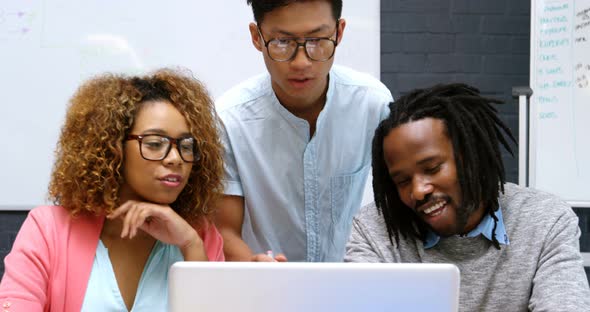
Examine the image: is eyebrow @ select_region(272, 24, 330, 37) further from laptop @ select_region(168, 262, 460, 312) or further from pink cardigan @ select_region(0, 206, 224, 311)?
laptop @ select_region(168, 262, 460, 312)

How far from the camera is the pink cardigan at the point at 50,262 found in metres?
1.14

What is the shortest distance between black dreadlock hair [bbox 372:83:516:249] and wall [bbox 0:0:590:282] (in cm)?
147

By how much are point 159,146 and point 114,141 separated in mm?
88

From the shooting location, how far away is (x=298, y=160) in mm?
1646

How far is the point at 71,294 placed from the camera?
46.5 inches

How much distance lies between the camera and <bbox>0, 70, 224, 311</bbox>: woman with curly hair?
119 centimetres

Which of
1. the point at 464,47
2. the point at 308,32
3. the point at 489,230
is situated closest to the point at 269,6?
the point at 308,32

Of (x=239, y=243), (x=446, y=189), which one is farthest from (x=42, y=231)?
(x=446, y=189)

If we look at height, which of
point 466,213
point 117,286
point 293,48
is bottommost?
point 117,286

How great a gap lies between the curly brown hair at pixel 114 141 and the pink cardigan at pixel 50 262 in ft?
0.13

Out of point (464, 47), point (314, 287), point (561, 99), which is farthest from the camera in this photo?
point (464, 47)

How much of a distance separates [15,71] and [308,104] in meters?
1.52

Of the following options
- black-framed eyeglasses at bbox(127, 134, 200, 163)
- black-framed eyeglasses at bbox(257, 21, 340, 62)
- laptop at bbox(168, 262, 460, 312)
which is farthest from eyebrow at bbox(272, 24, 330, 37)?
laptop at bbox(168, 262, 460, 312)

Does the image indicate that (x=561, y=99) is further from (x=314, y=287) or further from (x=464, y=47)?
(x=314, y=287)
